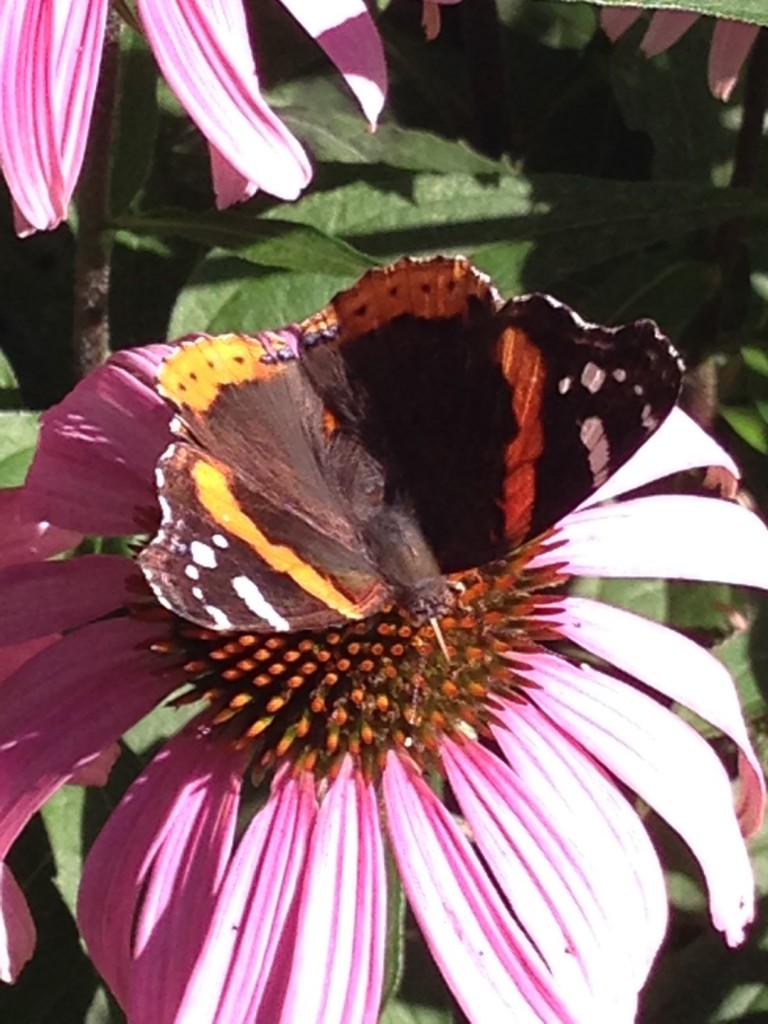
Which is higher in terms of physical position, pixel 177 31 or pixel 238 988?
pixel 177 31

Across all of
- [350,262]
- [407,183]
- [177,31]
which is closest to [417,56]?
[407,183]

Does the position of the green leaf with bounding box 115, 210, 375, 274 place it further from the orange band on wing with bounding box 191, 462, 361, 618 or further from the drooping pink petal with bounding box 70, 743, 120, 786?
the drooping pink petal with bounding box 70, 743, 120, 786

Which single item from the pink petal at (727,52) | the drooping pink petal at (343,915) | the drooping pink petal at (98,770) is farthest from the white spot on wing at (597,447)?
the pink petal at (727,52)

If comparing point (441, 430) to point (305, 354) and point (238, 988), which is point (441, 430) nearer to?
point (305, 354)

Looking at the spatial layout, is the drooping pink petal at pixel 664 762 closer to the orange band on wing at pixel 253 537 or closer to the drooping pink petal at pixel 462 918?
the drooping pink petal at pixel 462 918

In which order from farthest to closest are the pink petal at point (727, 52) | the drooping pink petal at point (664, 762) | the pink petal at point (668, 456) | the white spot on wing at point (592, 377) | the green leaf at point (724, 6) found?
the pink petal at point (727, 52), the pink petal at point (668, 456), the drooping pink petal at point (664, 762), the white spot on wing at point (592, 377), the green leaf at point (724, 6)

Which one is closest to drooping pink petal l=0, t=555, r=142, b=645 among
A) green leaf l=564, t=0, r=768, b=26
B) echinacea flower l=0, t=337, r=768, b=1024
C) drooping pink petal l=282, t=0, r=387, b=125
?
echinacea flower l=0, t=337, r=768, b=1024
